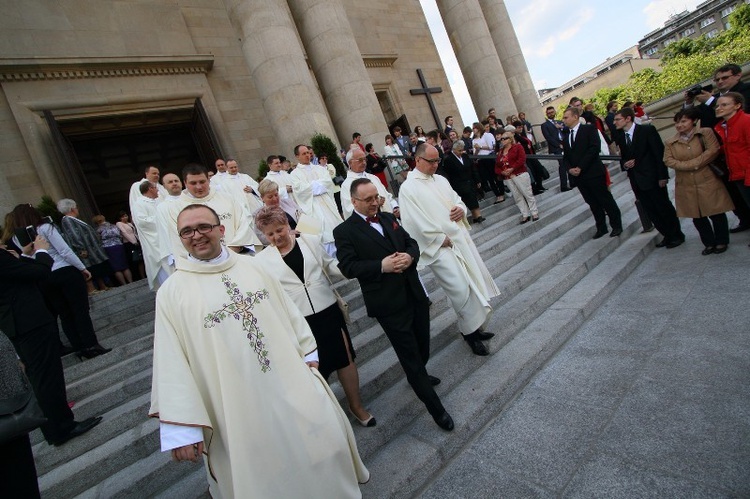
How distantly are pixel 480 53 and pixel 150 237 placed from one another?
14143 mm

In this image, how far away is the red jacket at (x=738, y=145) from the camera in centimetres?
459

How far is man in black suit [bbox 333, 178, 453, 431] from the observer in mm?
3006

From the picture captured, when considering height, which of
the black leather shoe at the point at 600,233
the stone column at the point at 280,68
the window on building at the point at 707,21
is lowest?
the black leather shoe at the point at 600,233

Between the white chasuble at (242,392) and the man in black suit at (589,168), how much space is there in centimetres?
588

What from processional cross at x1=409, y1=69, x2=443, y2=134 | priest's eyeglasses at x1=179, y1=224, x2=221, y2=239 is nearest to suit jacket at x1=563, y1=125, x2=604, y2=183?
priest's eyeglasses at x1=179, y1=224, x2=221, y2=239

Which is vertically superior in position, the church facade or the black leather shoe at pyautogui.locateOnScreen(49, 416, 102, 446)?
the church facade

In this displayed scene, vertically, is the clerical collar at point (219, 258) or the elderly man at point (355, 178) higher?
the elderly man at point (355, 178)

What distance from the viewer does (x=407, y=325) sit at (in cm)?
307

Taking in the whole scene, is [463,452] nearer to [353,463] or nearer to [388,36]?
[353,463]

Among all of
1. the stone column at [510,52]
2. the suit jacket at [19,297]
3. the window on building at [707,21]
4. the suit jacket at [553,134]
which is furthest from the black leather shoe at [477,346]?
the window on building at [707,21]

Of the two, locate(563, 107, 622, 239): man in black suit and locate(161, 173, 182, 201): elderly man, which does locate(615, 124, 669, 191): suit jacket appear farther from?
locate(161, 173, 182, 201): elderly man

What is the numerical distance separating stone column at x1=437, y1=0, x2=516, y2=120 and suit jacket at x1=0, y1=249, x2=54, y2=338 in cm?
1511

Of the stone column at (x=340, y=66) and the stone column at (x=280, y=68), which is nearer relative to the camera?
the stone column at (x=280, y=68)

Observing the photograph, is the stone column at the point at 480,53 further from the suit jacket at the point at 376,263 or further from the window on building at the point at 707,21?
the window on building at the point at 707,21
